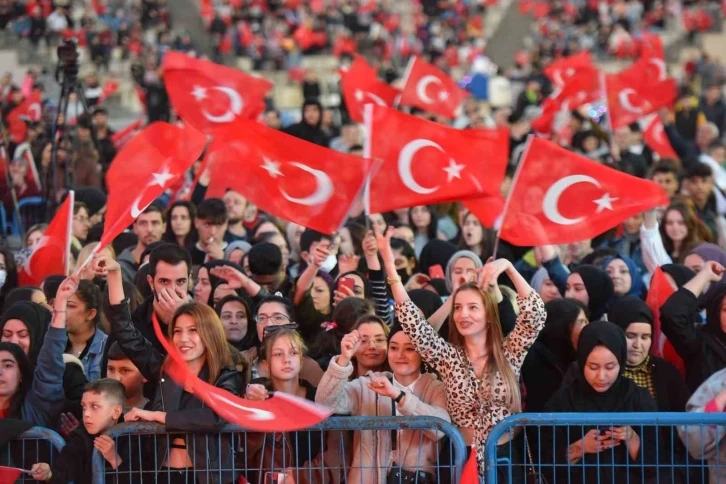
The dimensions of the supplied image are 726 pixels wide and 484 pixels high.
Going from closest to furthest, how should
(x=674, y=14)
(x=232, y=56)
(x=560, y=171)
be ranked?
(x=560, y=171) < (x=232, y=56) < (x=674, y=14)

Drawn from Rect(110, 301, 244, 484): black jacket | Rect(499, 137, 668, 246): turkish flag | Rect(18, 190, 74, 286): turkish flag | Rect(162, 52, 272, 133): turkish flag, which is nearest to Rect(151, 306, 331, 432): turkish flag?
Rect(110, 301, 244, 484): black jacket

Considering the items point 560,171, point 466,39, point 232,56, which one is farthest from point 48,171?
point 466,39

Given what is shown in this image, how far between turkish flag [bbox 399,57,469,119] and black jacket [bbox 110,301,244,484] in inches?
311

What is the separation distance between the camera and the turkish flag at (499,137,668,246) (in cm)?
830

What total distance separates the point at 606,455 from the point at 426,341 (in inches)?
39.7

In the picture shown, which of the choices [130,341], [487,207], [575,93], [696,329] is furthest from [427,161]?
[575,93]

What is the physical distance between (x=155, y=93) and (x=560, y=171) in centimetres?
1382

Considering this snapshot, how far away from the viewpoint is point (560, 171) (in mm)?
8312

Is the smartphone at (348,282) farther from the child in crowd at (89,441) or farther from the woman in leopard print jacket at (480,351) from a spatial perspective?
the child in crowd at (89,441)

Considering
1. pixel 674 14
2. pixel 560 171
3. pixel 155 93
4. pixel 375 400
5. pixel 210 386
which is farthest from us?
pixel 674 14

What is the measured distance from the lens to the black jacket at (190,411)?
6.55m

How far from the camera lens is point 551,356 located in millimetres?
7637

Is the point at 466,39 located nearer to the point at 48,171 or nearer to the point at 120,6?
the point at 120,6

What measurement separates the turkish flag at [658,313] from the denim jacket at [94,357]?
9.91 ft
